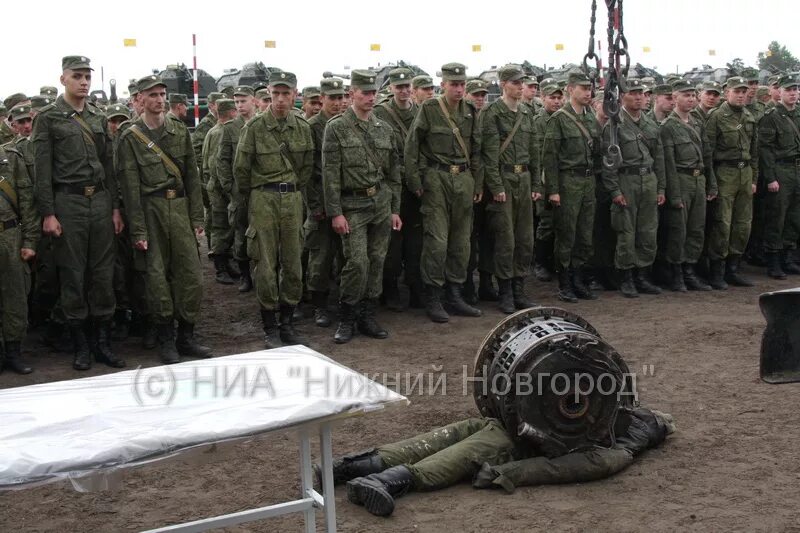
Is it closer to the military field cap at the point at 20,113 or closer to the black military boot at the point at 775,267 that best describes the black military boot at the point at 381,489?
the military field cap at the point at 20,113

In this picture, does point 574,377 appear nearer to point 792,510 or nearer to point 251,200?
point 792,510

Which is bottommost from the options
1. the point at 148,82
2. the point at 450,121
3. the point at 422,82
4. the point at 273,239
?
the point at 273,239

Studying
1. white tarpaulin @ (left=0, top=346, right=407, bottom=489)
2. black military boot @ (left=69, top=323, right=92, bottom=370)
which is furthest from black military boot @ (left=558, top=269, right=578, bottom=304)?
white tarpaulin @ (left=0, top=346, right=407, bottom=489)

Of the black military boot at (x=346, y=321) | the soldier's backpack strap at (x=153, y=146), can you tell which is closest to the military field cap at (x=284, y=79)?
the soldier's backpack strap at (x=153, y=146)

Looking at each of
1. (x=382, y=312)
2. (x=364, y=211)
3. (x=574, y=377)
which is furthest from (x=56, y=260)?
(x=574, y=377)

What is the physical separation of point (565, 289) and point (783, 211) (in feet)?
9.80

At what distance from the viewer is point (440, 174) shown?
338 inches

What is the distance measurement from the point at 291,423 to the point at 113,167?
14.9 ft

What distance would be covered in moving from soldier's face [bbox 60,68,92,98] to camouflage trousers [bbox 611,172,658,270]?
5.38 metres

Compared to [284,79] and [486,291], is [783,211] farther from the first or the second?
[284,79]

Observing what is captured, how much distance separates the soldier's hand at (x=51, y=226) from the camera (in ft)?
22.7

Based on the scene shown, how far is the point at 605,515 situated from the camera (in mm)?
4477

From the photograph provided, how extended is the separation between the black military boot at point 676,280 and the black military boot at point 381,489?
243 inches

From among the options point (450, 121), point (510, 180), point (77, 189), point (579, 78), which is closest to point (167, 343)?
point (77, 189)
